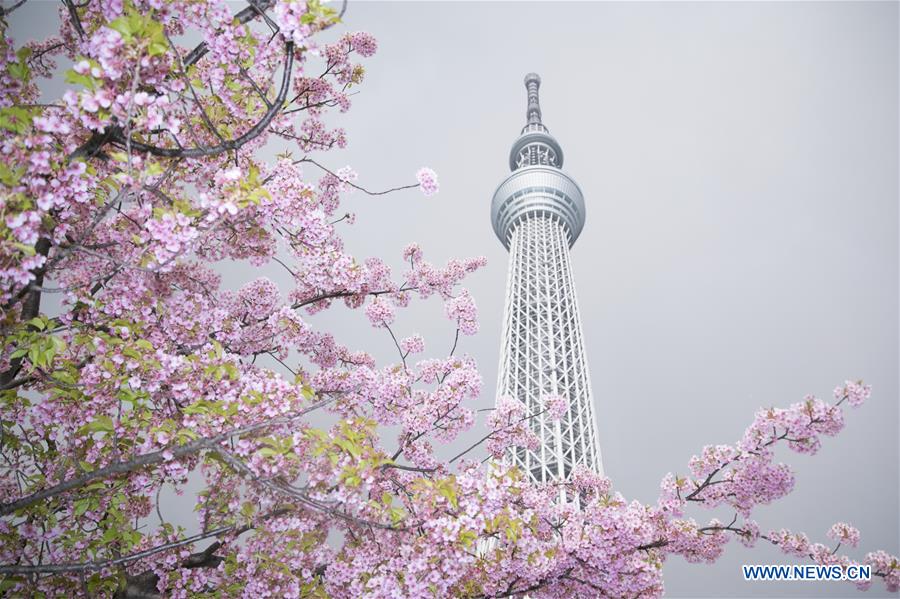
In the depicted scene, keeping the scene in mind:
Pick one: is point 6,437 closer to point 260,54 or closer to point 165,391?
point 165,391

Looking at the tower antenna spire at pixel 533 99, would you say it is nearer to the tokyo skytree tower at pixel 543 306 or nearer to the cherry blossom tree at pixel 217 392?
→ the tokyo skytree tower at pixel 543 306

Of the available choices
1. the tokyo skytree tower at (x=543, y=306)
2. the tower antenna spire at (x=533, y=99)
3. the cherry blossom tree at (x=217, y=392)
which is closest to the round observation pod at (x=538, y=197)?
the tokyo skytree tower at (x=543, y=306)

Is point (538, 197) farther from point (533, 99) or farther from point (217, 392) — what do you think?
point (217, 392)

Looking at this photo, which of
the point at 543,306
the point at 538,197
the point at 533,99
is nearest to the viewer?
the point at 543,306

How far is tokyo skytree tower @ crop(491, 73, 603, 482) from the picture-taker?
2777 cm

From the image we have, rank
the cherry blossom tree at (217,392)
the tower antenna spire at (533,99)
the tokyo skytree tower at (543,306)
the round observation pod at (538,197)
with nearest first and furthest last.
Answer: the cherry blossom tree at (217,392) → the tokyo skytree tower at (543,306) → the round observation pod at (538,197) → the tower antenna spire at (533,99)

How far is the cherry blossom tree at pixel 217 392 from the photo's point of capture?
2.33 m

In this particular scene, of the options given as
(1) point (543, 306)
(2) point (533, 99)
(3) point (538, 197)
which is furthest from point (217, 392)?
(2) point (533, 99)

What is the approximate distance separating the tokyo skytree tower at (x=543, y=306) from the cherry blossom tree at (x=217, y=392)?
18034 millimetres

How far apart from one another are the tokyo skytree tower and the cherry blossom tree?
1803 cm

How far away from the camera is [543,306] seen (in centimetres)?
3628

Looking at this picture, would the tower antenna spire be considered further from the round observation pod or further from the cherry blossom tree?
the cherry blossom tree

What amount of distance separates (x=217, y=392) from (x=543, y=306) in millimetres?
34226

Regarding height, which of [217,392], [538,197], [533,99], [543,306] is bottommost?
[217,392]
